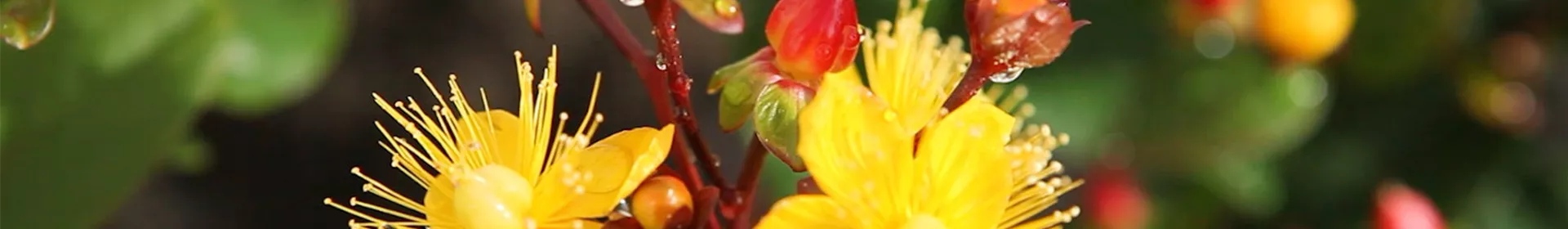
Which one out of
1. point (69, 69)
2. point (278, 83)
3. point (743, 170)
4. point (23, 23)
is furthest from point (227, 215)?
point (743, 170)

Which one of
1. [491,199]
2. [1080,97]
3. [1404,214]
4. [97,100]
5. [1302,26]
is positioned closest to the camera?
[491,199]

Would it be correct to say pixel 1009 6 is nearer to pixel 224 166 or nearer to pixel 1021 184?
pixel 1021 184

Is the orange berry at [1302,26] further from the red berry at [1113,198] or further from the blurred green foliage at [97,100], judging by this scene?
the blurred green foliage at [97,100]

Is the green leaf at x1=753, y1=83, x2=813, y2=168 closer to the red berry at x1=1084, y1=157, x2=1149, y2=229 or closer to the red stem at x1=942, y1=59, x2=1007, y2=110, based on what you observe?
the red stem at x1=942, y1=59, x2=1007, y2=110

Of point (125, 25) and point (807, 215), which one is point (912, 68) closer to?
point (807, 215)

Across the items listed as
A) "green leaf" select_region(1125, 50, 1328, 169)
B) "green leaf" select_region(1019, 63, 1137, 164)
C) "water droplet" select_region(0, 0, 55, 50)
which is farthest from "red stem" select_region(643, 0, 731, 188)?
"green leaf" select_region(1125, 50, 1328, 169)

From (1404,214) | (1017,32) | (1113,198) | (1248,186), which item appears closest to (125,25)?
(1017,32)

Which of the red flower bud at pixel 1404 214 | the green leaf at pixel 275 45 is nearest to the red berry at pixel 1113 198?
the red flower bud at pixel 1404 214
